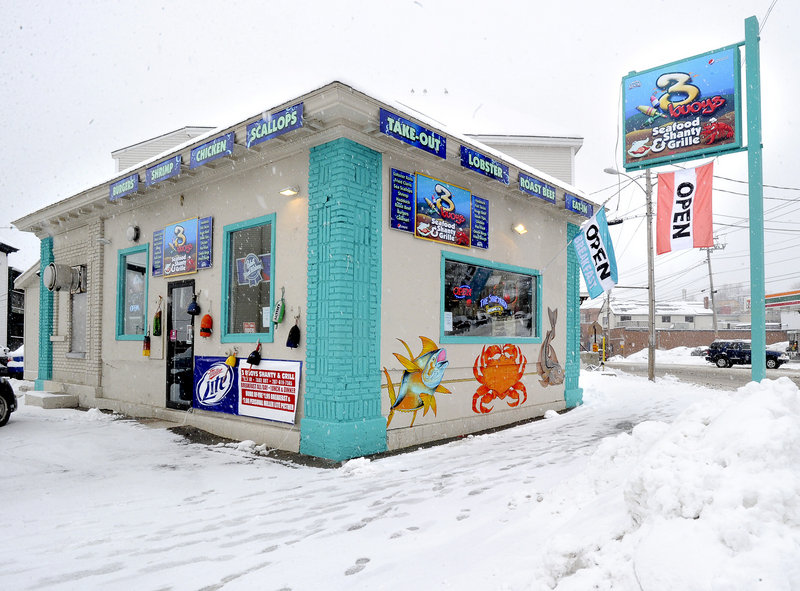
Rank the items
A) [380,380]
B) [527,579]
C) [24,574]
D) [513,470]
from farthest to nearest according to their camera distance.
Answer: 1. [380,380]
2. [513,470]
3. [24,574]
4. [527,579]

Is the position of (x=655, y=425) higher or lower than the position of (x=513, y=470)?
higher

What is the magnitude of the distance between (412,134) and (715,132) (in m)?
4.17

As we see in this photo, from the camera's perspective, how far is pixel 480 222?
8.76 meters

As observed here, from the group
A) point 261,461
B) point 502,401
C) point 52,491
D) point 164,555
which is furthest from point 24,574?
point 502,401

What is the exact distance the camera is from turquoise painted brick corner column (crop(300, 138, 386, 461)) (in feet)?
20.9

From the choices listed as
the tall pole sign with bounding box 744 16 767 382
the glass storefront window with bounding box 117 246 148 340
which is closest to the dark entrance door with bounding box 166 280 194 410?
the glass storefront window with bounding box 117 246 148 340

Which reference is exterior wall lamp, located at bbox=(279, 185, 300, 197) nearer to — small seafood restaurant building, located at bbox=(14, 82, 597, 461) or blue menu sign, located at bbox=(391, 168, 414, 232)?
small seafood restaurant building, located at bbox=(14, 82, 597, 461)

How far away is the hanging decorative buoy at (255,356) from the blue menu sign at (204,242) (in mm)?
1852

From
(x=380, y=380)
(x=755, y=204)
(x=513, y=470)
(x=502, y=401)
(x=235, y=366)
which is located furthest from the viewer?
(x=502, y=401)

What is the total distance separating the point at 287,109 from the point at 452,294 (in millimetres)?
3664

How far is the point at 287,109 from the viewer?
6527mm

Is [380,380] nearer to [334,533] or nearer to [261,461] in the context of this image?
[261,461]

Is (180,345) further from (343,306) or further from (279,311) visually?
(343,306)

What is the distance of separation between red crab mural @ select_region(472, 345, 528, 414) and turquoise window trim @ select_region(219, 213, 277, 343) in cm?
341
